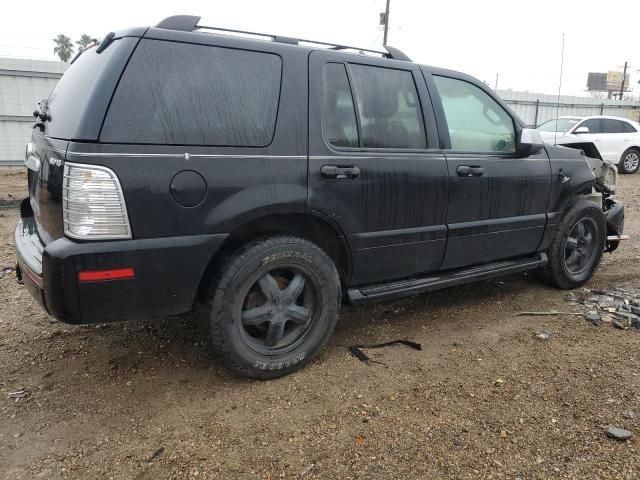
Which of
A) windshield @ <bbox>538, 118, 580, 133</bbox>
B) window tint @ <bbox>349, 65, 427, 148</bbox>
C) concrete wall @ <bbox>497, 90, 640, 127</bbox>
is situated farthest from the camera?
concrete wall @ <bbox>497, 90, 640, 127</bbox>

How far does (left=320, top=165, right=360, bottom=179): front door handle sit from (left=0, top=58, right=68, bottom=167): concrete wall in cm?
1148

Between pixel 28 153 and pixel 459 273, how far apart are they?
9.84ft

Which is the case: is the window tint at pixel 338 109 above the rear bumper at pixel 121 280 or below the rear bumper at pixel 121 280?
above

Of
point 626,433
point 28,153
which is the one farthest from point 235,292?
point 626,433

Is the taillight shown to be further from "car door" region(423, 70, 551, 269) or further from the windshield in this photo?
the windshield

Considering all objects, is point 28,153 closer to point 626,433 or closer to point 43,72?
point 626,433

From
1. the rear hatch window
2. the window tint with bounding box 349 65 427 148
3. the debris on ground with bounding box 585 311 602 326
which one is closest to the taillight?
the rear hatch window

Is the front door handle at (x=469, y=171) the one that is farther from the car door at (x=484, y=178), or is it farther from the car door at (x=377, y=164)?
the car door at (x=377, y=164)

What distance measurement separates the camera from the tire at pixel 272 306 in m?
2.67

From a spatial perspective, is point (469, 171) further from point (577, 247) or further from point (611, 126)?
point (611, 126)

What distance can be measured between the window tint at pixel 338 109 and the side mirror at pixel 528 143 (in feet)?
5.03

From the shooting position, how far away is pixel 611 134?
13727 millimetres

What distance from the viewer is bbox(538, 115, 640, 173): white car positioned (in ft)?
42.9

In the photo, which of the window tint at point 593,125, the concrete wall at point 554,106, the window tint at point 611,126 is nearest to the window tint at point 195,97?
the window tint at point 593,125
